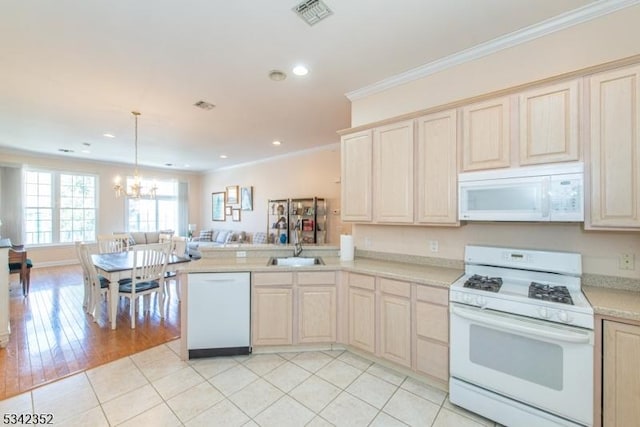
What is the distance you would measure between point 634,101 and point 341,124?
3.34 m

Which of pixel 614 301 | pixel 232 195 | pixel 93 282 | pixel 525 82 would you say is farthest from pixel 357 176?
pixel 232 195

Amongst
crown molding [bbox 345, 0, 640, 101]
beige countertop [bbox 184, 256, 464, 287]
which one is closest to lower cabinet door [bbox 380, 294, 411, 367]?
beige countertop [bbox 184, 256, 464, 287]

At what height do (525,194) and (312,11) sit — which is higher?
(312,11)

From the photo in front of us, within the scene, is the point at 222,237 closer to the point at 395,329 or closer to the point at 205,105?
the point at 205,105

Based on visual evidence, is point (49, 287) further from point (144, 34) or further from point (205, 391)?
point (144, 34)

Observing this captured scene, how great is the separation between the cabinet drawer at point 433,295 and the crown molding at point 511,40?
2.07 m

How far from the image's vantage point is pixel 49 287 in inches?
202

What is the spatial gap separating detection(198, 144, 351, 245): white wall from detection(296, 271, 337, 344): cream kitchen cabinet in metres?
3.02

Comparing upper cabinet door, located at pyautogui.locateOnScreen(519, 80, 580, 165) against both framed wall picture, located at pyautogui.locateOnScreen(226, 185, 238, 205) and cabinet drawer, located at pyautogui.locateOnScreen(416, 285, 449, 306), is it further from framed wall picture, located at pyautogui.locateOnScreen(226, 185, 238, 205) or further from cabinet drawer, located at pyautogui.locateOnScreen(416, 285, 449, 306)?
framed wall picture, located at pyautogui.locateOnScreen(226, 185, 238, 205)

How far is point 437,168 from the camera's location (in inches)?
97.8

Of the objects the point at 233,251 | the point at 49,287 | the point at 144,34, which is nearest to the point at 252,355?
the point at 233,251

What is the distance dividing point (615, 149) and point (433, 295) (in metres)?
1.50

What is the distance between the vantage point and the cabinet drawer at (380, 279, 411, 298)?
235 centimetres

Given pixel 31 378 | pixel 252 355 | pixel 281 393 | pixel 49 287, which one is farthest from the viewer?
pixel 49 287
